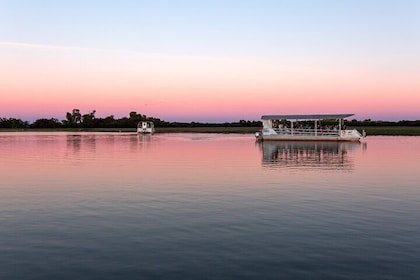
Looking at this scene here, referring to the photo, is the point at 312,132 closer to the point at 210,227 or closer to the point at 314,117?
the point at 314,117

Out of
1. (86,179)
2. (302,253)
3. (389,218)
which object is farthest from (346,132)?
(302,253)

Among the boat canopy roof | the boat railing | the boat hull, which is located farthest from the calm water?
the boat railing

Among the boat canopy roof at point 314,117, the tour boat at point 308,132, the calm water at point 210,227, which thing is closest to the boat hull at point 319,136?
the tour boat at point 308,132

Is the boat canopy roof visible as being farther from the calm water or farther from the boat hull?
the calm water

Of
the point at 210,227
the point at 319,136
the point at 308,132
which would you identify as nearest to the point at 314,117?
the point at 319,136

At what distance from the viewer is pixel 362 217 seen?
1889 centimetres

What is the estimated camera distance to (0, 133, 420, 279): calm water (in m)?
12.3

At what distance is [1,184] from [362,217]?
22670 millimetres

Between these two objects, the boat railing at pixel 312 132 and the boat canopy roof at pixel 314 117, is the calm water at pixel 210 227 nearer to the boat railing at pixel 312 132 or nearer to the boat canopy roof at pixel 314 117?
the boat canopy roof at pixel 314 117

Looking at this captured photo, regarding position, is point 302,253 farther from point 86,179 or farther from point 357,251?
point 86,179

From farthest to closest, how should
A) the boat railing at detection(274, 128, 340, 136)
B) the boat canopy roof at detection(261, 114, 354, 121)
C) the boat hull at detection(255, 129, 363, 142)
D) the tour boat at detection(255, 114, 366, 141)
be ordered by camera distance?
the boat railing at detection(274, 128, 340, 136)
the boat hull at detection(255, 129, 363, 142)
the tour boat at detection(255, 114, 366, 141)
the boat canopy roof at detection(261, 114, 354, 121)

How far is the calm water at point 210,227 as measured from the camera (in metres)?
12.3

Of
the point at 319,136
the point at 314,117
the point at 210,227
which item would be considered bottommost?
the point at 210,227

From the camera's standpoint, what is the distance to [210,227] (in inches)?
674
